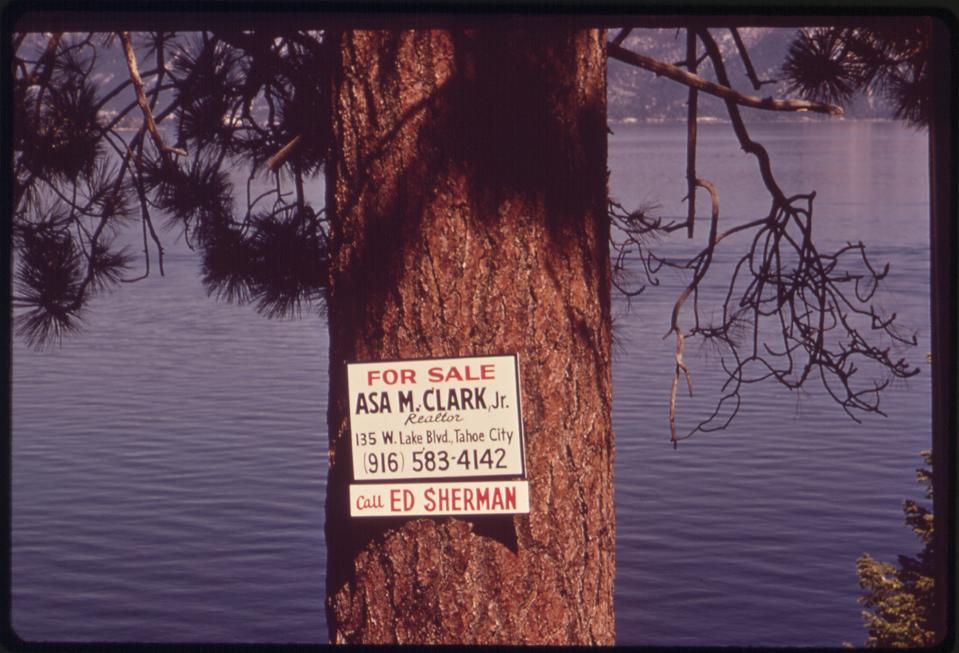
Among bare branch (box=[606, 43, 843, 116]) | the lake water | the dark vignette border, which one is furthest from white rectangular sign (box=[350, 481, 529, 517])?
the lake water

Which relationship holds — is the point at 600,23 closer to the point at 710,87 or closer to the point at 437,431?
the point at 710,87

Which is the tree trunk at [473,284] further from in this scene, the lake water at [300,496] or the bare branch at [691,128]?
the lake water at [300,496]

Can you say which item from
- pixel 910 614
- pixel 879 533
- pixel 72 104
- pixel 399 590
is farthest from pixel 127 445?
pixel 399 590


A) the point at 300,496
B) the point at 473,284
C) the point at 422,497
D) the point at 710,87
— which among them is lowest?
the point at 300,496

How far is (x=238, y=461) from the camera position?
34.1m

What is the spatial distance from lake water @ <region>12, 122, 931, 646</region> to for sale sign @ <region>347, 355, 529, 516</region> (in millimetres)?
20739

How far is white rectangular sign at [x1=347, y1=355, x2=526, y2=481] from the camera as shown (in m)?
2.29

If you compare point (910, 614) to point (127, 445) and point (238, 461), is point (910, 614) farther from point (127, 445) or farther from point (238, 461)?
point (127, 445)

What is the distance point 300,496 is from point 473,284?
29603 millimetres

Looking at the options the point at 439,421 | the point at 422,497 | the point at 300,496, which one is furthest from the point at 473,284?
the point at 300,496

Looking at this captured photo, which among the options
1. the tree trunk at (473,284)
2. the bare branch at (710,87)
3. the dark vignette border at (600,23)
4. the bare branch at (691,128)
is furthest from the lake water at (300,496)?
the dark vignette border at (600,23)

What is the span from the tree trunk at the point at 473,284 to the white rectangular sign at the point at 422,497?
0.05 meters

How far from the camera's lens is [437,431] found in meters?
2.29

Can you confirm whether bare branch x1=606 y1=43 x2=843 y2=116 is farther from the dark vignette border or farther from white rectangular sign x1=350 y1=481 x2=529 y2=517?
white rectangular sign x1=350 y1=481 x2=529 y2=517
